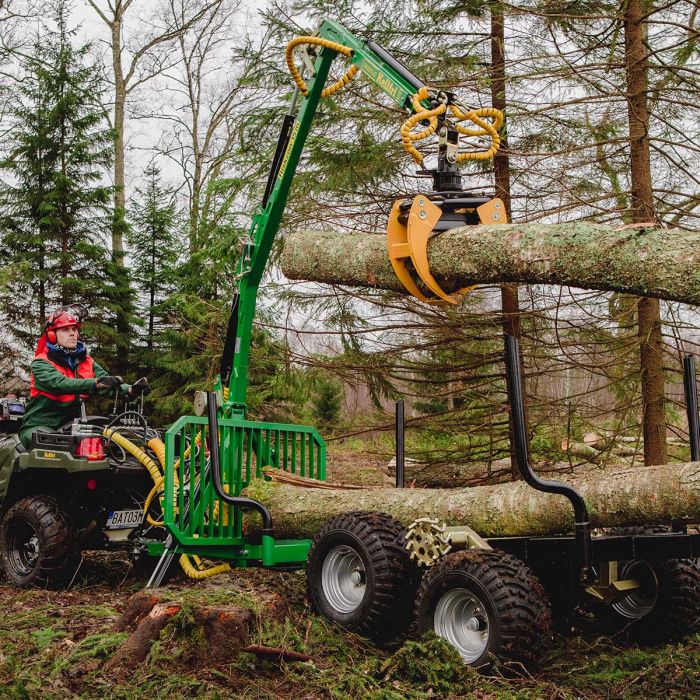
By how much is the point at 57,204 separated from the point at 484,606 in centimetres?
1531

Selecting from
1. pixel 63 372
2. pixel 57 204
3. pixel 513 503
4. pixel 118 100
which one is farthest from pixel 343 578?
pixel 118 100

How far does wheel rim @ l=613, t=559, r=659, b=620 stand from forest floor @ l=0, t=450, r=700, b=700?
212mm

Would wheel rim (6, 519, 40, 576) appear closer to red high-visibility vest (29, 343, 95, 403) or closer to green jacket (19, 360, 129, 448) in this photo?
green jacket (19, 360, 129, 448)

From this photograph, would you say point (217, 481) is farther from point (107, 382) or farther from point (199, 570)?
point (107, 382)

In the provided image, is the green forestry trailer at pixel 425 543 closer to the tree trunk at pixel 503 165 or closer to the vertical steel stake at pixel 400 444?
the vertical steel stake at pixel 400 444

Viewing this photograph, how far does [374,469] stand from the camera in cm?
1639

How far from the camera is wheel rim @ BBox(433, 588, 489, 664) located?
4.45 metres

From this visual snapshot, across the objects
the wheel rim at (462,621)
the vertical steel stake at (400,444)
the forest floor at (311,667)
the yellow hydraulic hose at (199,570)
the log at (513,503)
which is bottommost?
the forest floor at (311,667)

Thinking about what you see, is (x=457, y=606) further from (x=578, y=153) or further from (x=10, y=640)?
(x=578, y=153)

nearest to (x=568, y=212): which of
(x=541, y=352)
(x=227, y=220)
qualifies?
(x=541, y=352)

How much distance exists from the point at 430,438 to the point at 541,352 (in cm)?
203

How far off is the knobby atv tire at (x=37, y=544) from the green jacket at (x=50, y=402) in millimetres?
596

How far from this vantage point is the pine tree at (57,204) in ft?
56.5

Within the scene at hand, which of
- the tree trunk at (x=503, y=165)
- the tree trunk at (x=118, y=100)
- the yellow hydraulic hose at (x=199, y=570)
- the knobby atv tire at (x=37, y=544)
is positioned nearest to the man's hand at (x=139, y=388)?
the knobby atv tire at (x=37, y=544)
